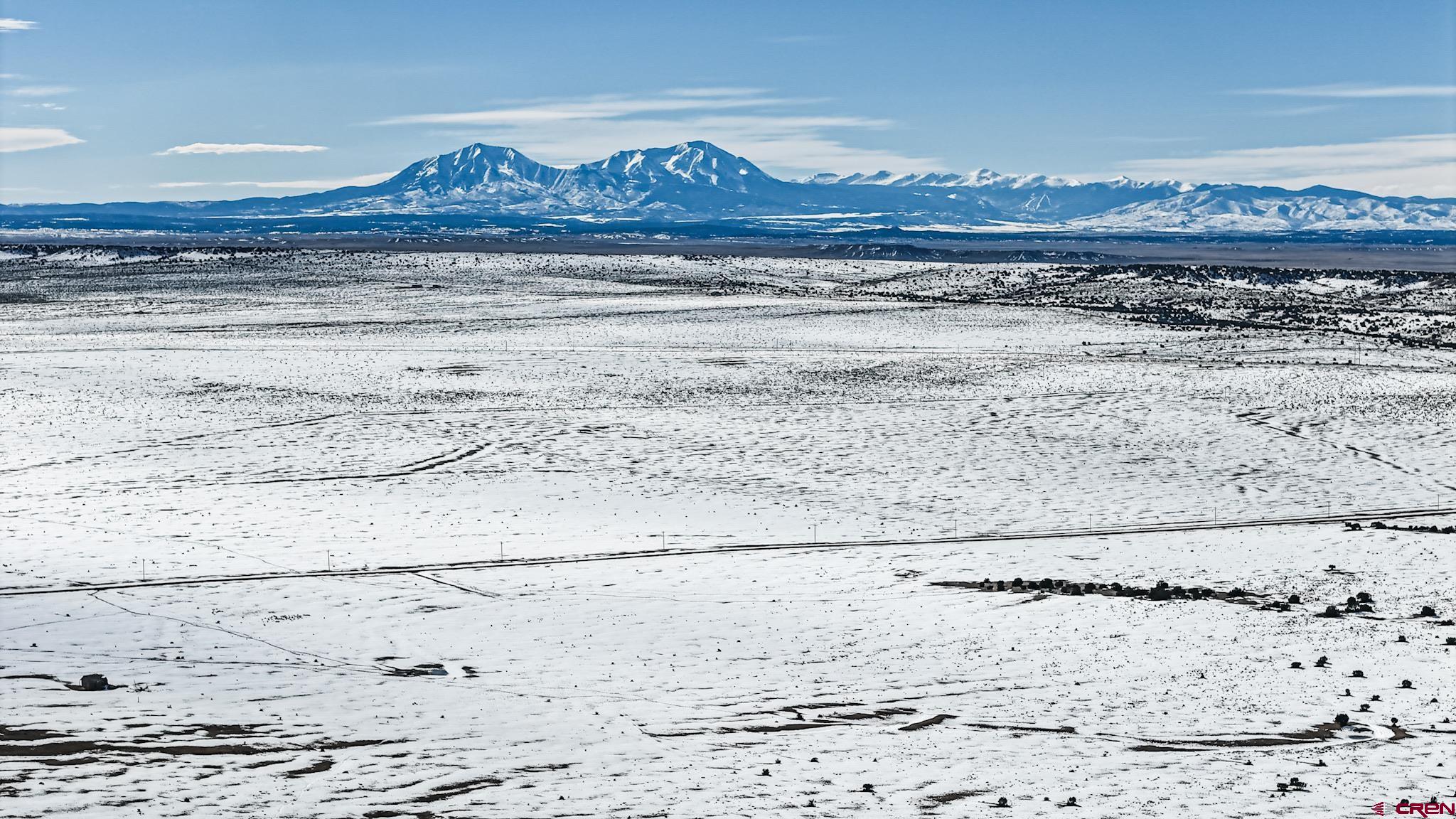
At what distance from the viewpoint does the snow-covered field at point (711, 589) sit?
13.0 meters

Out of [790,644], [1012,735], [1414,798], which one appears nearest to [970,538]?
[790,644]

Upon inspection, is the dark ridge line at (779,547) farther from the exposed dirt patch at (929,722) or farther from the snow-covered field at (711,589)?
the exposed dirt patch at (929,722)

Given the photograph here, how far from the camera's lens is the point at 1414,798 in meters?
12.0

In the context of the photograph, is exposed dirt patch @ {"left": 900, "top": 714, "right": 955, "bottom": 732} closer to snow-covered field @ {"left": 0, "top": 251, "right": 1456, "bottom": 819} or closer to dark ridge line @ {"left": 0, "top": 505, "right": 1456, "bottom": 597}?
snow-covered field @ {"left": 0, "top": 251, "right": 1456, "bottom": 819}

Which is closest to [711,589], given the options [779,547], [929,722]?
[779,547]

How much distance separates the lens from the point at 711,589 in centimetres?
2034

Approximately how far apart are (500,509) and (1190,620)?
13335mm

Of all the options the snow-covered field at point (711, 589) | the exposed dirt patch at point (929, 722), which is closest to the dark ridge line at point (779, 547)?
the snow-covered field at point (711, 589)

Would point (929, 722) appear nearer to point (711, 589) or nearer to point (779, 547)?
point (711, 589)

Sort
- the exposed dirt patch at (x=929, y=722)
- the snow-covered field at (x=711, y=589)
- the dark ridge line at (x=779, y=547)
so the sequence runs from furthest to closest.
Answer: the dark ridge line at (x=779, y=547) → the exposed dirt patch at (x=929, y=722) → the snow-covered field at (x=711, y=589)

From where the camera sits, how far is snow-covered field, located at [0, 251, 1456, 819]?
511 inches

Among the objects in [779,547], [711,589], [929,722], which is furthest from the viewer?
[779,547]

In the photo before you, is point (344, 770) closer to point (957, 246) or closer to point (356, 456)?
point (356, 456)

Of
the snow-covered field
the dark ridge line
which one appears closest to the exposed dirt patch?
the snow-covered field
